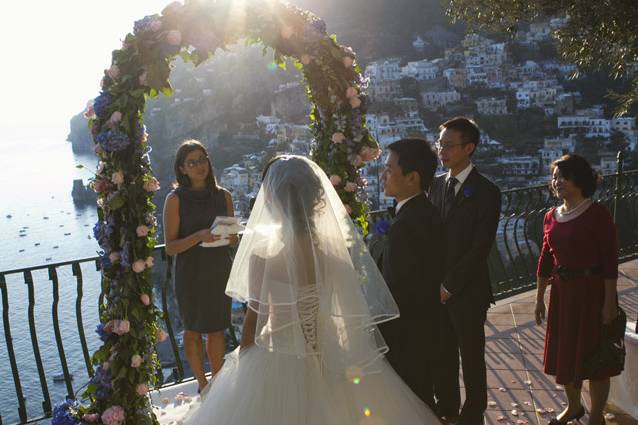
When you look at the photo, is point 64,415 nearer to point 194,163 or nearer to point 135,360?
point 135,360

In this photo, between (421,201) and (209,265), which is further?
(209,265)

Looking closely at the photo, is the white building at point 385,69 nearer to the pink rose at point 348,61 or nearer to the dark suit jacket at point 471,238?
the pink rose at point 348,61

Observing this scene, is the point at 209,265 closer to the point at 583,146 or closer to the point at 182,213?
the point at 182,213

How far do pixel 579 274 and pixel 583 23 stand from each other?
6.88ft

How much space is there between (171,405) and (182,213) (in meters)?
1.42

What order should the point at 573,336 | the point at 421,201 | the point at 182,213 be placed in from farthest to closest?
1. the point at 182,213
2. the point at 573,336
3. the point at 421,201

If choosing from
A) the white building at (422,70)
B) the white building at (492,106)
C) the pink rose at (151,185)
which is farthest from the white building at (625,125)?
the pink rose at (151,185)

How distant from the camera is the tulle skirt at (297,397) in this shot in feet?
7.53

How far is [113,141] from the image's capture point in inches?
118

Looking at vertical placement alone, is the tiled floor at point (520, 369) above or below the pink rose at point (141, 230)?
below

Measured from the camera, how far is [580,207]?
317 centimetres

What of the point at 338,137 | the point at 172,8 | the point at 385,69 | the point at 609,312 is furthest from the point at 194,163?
the point at 385,69

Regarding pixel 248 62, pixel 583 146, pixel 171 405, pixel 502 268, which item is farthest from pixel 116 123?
pixel 248 62

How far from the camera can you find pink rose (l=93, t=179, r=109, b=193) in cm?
312
